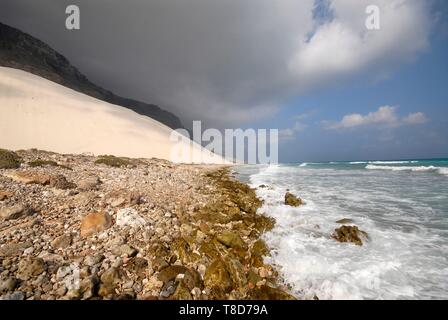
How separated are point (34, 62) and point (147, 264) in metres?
108

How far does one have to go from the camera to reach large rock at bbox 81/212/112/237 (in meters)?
5.38

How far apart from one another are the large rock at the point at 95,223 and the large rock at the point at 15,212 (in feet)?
5.34

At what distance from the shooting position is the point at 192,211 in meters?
8.06

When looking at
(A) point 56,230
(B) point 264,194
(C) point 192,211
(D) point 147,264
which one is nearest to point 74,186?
(A) point 56,230

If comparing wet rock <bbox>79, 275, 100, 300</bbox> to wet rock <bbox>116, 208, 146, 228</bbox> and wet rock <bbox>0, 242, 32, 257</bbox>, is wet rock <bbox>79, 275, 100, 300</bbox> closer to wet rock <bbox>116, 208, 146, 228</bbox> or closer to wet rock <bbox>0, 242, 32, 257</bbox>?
wet rock <bbox>0, 242, 32, 257</bbox>

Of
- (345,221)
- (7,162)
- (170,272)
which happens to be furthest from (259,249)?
(7,162)

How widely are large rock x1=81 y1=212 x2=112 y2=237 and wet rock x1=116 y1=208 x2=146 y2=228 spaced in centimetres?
26

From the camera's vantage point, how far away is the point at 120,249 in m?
4.77

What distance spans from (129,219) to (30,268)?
230 cm

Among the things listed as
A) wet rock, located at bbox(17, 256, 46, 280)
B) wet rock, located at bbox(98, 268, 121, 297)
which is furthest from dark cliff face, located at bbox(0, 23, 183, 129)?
wet rock, located at bbox(98, 268, 121, 297)

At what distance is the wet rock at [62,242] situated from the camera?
4.75 metres

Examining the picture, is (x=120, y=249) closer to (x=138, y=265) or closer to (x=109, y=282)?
(x=138, y=265)

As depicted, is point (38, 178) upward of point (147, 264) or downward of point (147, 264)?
upward
